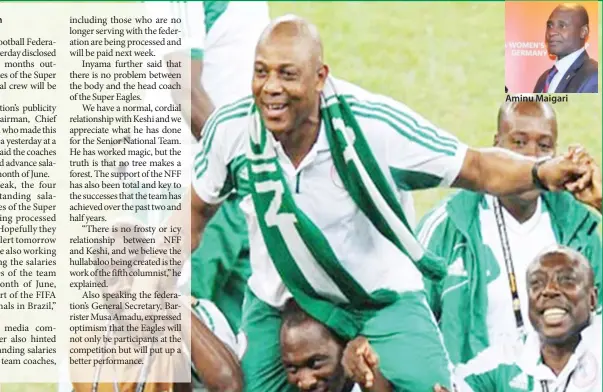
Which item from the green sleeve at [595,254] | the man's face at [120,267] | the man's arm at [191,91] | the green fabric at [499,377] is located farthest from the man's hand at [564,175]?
the man's face at [120,267]

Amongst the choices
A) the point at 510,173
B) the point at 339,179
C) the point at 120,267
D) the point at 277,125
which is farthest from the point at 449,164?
the point at 120,267

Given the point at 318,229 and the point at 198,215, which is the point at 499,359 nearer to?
the point at 318,229

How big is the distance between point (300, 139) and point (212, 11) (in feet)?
1.40

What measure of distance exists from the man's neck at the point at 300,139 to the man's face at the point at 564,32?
619mm

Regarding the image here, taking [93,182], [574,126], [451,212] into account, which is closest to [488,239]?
[451,212]

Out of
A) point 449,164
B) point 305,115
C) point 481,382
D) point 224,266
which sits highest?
point 305,115

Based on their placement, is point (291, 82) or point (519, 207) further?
point (519, 207)

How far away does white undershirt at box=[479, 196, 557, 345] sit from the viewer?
337cm

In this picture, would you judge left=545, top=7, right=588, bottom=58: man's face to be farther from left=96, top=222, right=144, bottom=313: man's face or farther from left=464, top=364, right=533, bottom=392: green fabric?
left=96, top=222, right=144, bottom=313: man's face

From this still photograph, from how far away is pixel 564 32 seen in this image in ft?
11.2

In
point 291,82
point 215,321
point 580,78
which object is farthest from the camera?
point 580,78

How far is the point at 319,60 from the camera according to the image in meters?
3.14

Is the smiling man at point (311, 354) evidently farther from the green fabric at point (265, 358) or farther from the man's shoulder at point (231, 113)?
the man's shoulder at point (231, 113)

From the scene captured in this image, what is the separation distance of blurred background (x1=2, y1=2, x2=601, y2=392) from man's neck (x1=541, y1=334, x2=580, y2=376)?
0.42m
